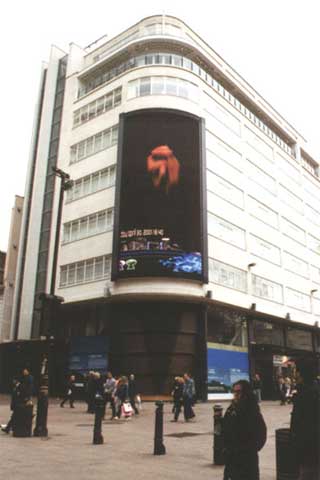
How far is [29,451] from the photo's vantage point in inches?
391

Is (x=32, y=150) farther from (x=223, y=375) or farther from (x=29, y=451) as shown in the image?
(x=29, y=451)

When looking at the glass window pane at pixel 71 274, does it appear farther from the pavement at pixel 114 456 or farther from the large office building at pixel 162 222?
the pavement at pixel 114 456

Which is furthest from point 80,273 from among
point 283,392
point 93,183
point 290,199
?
point 290,199

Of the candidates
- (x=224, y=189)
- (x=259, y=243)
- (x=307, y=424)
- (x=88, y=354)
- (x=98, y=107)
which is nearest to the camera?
(x=307, y=424)

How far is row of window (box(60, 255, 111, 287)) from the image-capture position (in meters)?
31.8

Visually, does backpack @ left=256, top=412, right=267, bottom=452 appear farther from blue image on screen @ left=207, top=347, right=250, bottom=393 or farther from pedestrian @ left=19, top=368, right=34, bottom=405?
blue image on screen @ left=207, top=347, right=250, bottom=393

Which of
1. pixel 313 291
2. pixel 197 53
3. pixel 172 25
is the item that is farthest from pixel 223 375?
pixel 172 25

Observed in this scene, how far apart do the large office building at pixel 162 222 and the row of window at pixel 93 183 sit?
0.12m

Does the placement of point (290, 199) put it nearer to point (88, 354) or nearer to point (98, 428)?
point (88, 354)

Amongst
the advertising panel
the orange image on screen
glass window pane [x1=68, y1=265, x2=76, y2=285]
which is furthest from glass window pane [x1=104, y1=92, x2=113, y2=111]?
the advertising panel

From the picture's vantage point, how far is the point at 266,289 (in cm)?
3888

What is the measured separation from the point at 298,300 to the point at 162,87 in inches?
919

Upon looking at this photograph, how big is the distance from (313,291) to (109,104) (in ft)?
89.4

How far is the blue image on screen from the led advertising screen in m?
5.71
